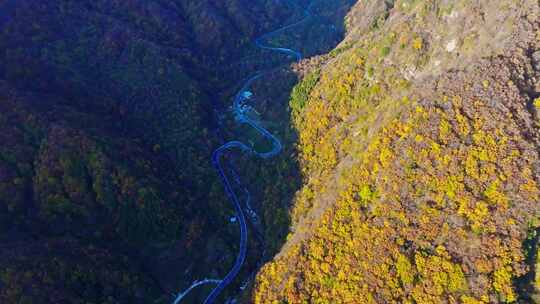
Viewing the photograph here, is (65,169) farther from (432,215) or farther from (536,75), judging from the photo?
(536,75)

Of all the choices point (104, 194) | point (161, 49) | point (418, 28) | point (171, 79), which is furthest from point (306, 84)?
point (104, 194)

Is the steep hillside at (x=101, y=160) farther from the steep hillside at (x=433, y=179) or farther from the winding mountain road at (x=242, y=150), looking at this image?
the steep hillside at (x=433, y=179)

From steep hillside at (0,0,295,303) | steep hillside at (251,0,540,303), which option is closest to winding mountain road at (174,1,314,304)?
steep hillside at (0,0,295,303)

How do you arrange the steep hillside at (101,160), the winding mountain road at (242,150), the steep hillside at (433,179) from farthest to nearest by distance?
the winding mountain road at (242,150), the steep hillside at (101,160), the steep hillside at (433,179)

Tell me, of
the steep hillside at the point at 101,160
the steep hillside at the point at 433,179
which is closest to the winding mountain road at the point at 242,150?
the steep hillside at the point at 101,160

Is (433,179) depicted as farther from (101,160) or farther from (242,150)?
Result: (101,160)

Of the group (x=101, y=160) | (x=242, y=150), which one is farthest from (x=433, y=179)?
(x=101, y=160)

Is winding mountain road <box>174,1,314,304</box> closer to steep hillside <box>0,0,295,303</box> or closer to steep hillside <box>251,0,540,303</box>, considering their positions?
steep hillside <box>0,0,295,303</box>

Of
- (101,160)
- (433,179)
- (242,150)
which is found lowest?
(242,150)
